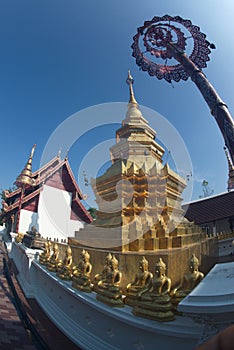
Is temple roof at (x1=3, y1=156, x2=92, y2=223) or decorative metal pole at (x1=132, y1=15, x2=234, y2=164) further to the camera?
temple roof at (x1=3, y1=156, x2=92, y2=223)

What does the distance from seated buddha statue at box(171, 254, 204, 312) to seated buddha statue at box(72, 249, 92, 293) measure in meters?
1.71

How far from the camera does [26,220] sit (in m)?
14.2

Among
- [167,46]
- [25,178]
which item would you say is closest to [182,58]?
[167,46]

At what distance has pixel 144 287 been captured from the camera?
276 cm

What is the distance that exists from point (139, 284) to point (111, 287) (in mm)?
398

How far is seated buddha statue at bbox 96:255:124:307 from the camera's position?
2.95 metres

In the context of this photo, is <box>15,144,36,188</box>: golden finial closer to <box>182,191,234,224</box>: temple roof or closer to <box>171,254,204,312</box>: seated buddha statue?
<box>182,191,234,224</box>: temple roof

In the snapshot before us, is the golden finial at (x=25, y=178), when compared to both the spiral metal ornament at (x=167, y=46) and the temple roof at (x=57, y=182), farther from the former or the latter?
the spiral metal ornament at (x=167, y=46)

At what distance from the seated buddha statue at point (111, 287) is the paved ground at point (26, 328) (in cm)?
98

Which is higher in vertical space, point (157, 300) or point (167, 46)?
point (167, 46)

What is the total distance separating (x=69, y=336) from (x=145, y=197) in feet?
9.68

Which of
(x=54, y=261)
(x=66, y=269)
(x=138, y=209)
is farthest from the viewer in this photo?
(x=54, y=261)

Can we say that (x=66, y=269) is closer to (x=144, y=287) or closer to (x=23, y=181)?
(x=144, y=287)

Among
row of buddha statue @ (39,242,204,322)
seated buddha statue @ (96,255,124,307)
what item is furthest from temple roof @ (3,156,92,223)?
seated buddha statue @ (96,255,124,307)
